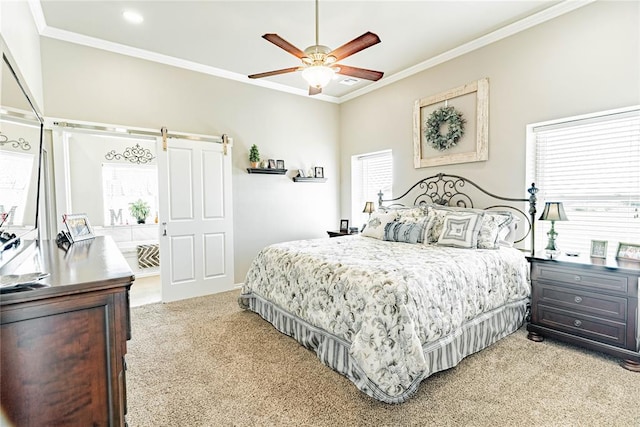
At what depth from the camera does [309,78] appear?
262 centimetres

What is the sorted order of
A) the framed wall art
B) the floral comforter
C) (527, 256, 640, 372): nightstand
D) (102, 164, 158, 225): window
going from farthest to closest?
(102, 164, 158, 225): window
the framed wall art
(527, 256, 640, 372): nightstand
the floral comforter

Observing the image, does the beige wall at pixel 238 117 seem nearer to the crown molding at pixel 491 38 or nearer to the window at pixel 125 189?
the crown molding at pixel 491 38

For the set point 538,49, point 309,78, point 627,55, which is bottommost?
point 309,78

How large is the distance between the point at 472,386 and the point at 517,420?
35 cm

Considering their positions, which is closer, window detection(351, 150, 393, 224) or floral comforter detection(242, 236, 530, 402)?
floral comforter detection(242, 236, 530, 402)

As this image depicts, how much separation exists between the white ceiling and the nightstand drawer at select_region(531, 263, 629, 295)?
7.88 ft

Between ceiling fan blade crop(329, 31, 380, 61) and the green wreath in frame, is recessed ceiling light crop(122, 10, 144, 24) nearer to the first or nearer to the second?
ceiling fan blade crop(329, 31, 380, 61)

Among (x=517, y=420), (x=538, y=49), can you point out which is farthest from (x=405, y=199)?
(x=517, y=420)

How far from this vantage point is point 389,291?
2029 mm

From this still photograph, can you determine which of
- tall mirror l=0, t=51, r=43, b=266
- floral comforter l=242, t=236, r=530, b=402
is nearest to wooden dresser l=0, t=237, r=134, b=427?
tall mirror l=0, t=51, r=43, b=266

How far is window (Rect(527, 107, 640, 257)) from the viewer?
271 centimetres

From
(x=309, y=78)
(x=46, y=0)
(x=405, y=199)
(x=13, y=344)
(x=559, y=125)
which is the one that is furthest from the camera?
(x=405, y=199)

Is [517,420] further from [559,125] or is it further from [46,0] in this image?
[46,0]

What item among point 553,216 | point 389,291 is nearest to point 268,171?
point 389,291
